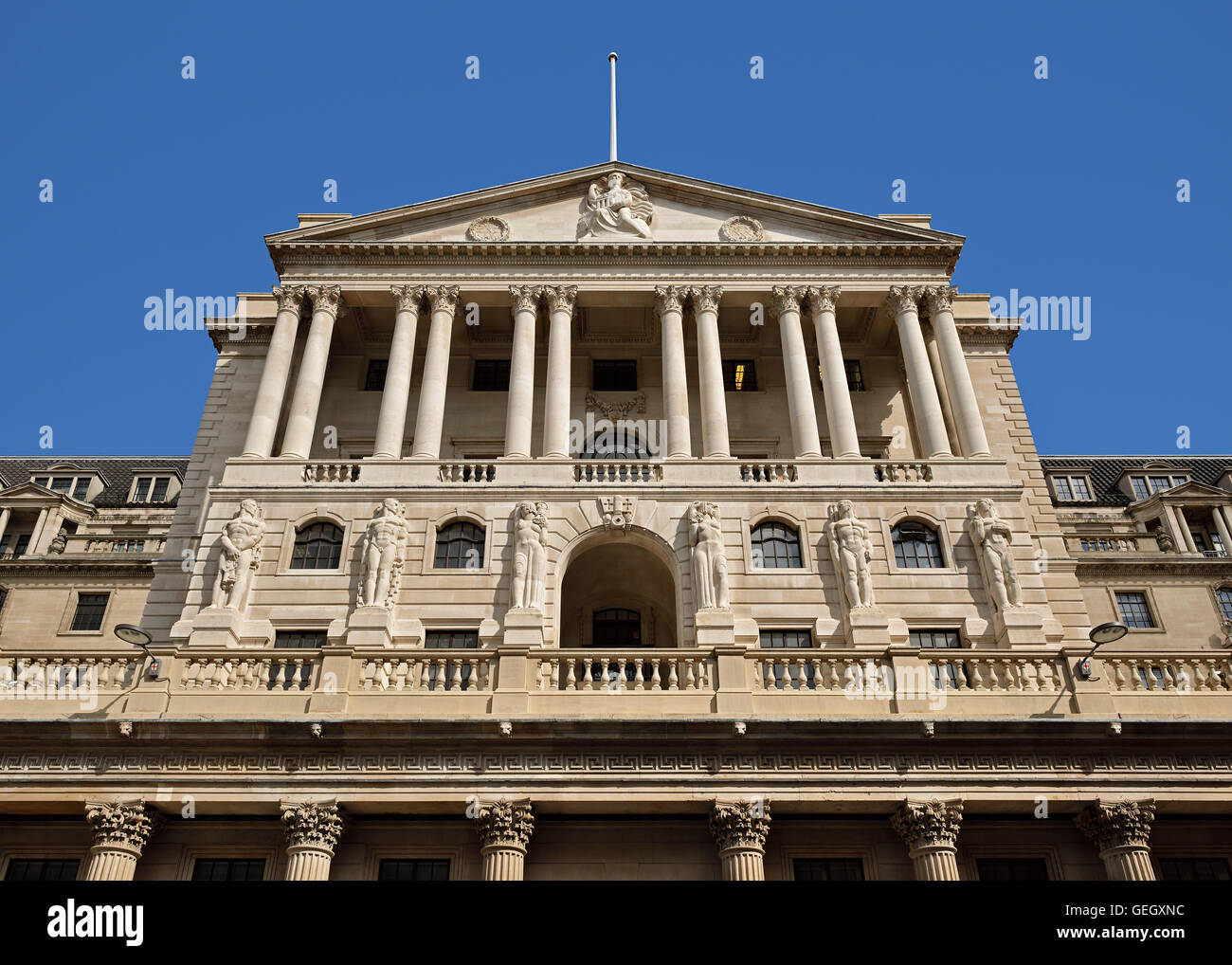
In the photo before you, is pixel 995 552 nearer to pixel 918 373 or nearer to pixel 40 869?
pixel 918 373

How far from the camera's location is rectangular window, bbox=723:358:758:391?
39.2 metres

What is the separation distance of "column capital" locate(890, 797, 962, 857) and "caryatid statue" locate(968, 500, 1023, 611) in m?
8.86

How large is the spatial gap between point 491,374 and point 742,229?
431 inches

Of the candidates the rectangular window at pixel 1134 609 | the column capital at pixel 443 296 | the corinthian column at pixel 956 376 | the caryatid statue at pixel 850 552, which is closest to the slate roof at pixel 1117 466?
the rectangular window at pixel 1134 609

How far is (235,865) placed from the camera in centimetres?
2250

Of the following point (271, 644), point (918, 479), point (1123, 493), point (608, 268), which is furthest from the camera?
point (1123, 493)

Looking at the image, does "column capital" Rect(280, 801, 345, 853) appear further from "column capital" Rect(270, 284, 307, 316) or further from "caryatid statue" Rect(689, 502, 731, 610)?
"column capital" Rect(270, 284, 307, 316)

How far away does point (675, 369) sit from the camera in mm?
35406

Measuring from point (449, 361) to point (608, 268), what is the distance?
273 inches

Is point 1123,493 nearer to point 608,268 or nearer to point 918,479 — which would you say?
point 918,479

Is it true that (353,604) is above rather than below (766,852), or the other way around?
above

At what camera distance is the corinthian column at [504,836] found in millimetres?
20766
